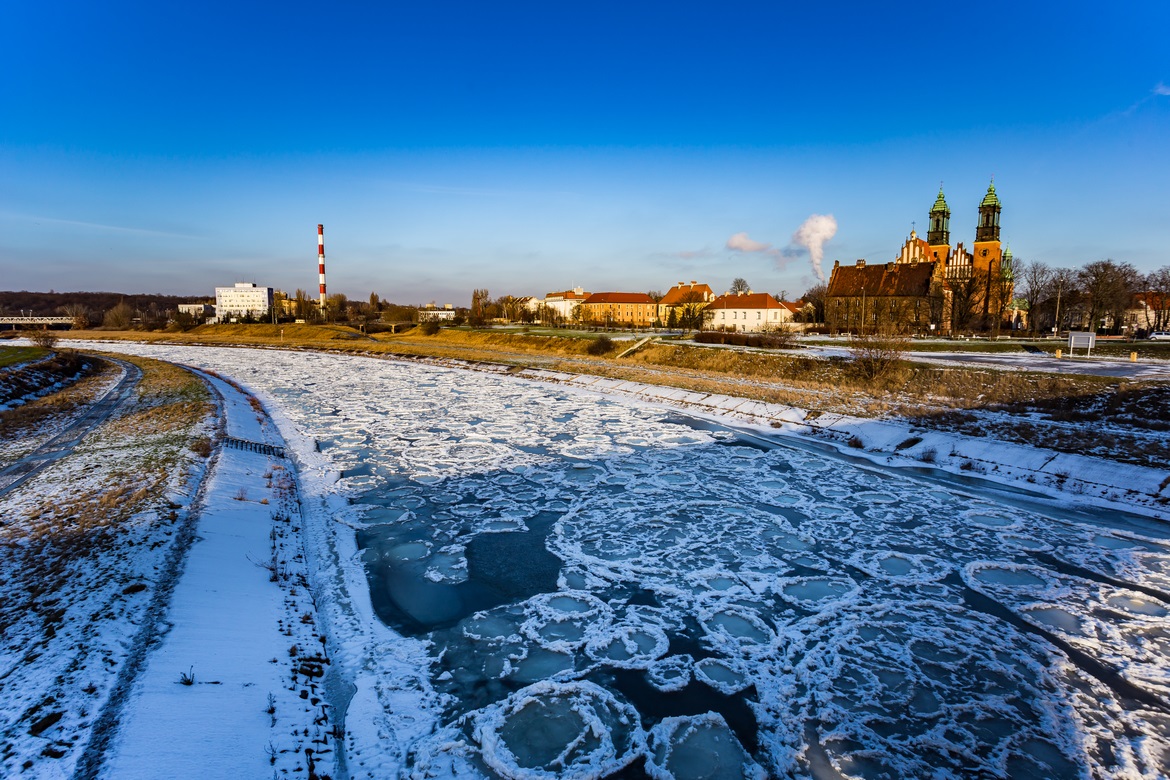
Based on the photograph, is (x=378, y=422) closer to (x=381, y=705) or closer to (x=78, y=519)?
(x=78, y=519)

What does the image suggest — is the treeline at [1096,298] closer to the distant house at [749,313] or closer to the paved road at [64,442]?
the distant house at [749,313]

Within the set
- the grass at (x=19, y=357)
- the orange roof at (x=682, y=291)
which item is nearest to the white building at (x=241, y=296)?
the orange roof at (x=682, y=291)

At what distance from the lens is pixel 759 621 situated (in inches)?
235

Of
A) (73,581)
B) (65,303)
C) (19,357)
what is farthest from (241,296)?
(73,581)

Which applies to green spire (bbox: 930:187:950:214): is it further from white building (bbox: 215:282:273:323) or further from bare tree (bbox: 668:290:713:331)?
white building (bbox: 215:282:273:323)

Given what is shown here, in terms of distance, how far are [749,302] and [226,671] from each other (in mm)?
69898

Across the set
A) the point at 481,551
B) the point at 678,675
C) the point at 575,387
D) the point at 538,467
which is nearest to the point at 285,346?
the point at 575,387

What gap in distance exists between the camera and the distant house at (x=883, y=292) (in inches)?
2128

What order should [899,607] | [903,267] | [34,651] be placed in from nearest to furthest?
[34,651] < [899,607] < [903,267]

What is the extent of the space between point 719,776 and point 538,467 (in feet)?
26.6

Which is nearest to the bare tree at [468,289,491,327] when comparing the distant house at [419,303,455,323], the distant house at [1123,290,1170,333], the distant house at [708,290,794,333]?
the distant house at [419,303,455,323]

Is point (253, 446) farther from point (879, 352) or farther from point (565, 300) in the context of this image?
point (565, 300)

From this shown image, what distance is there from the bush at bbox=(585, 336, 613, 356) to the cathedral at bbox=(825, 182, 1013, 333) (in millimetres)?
24431

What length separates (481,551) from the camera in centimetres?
764
